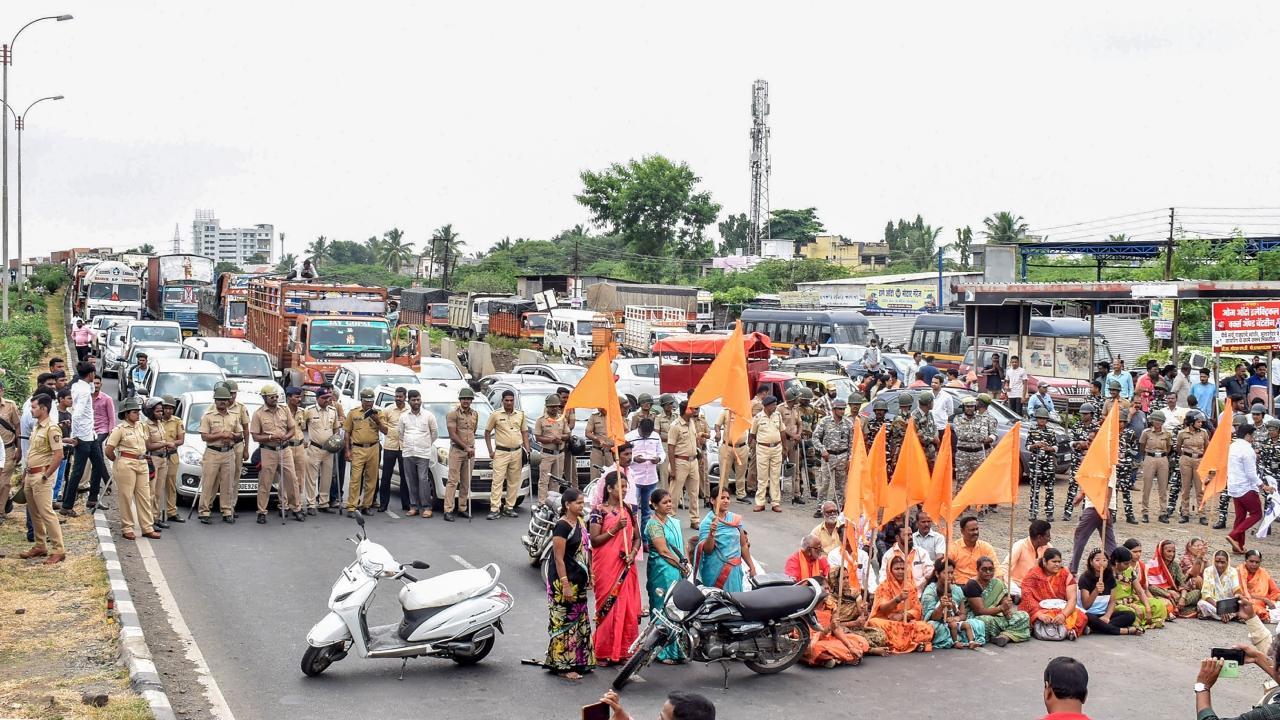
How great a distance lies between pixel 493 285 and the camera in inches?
3354

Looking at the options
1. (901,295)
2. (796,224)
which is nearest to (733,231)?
(796,224)

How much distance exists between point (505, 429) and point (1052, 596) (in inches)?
A: 287

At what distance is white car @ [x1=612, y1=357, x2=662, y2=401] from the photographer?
2612cm

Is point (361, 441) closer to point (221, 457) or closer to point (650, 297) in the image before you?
point (221, 457)

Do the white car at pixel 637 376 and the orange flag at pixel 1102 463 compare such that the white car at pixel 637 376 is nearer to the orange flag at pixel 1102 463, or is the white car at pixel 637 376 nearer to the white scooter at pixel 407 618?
the orange flag at pixel 1102 463

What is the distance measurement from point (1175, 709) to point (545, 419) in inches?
360

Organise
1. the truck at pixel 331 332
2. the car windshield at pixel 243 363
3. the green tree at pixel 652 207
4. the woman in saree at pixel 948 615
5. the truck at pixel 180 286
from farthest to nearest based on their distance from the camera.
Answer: the green tree at pixel 652 207
the truck at pixel 180 286
the truck at pixel 331 332
the car windshield at pixel 243 363
the woman in saree at pixel 948 615

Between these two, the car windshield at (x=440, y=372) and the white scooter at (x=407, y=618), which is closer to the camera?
the white scooter at (x=407, y=618)

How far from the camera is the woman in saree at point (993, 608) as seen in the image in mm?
10727

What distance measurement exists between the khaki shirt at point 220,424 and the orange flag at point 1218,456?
11.7 metres

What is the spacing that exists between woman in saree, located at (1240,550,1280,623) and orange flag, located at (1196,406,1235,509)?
8.98 feet

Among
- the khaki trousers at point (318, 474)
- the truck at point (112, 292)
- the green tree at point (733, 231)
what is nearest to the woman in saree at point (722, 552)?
the khaki trousers at point (318, 474)

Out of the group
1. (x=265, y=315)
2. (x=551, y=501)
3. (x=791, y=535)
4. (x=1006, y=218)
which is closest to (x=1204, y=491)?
(x=791, y=535)

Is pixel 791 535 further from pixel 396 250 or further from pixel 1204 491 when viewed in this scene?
pixel 396 250
